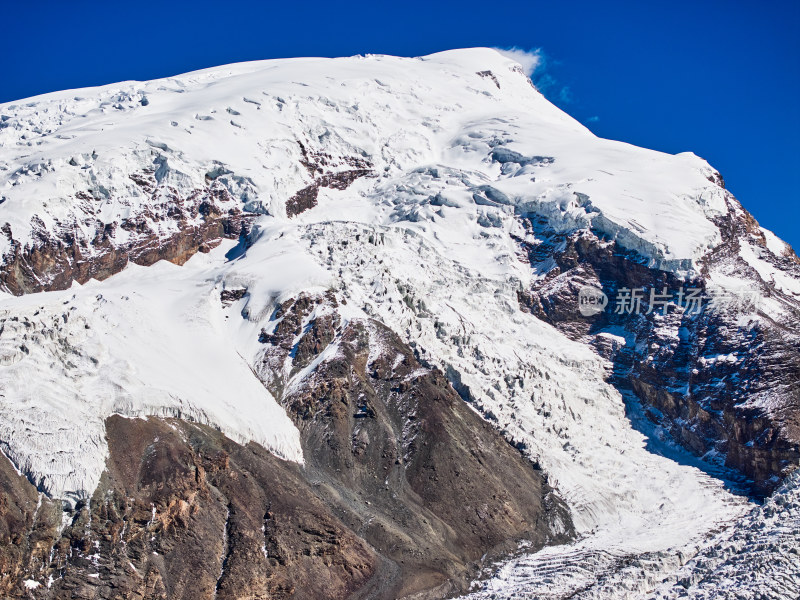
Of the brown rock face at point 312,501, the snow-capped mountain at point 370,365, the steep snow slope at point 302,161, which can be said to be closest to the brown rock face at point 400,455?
the brown rock face at point 312,501

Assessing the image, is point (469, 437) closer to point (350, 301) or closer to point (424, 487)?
point (424, 487)

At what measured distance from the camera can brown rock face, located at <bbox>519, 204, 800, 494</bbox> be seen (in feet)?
377

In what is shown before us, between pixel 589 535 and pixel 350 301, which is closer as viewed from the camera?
pixel 589 535

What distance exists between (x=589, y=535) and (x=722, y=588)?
18.7 meters

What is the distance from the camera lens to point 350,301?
4865 inches

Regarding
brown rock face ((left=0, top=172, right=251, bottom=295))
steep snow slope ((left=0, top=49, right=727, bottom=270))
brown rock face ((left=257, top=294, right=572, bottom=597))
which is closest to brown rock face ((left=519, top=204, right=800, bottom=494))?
steep snow slope ((left=0, top=49, right=727, bottom=270))

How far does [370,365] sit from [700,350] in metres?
47.8

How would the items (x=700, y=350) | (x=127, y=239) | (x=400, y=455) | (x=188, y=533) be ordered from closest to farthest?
(x=188, y=533), (x=400, y=455), (x=700, y=350), (x=127, y=239)

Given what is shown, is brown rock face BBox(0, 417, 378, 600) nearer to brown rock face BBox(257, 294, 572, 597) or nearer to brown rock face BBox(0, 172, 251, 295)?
brown rock face BBox(257, 294, 572, 597)

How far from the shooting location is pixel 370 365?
115438mm

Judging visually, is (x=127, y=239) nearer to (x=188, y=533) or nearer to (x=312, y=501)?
(x=312, y=501)

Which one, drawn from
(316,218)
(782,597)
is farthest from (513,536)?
(316,218)

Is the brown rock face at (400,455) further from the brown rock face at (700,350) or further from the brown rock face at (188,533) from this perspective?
the brown rock face at (700,350)

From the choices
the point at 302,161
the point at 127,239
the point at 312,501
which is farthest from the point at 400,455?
the point at 302,161
